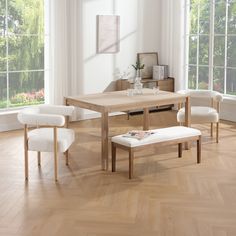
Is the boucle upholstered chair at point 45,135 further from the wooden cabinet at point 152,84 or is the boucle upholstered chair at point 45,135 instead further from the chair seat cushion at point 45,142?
the wooden cabinet at point 152,84

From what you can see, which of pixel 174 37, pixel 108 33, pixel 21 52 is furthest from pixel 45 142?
pixel 174 37

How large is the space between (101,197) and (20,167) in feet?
4.60

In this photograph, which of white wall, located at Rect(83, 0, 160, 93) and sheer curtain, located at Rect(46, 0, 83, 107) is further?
white wall, located at Rect(83, 0, 160, 93)

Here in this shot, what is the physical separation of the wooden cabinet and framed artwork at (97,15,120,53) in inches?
22.7

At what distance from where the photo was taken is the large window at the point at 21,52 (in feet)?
25.8

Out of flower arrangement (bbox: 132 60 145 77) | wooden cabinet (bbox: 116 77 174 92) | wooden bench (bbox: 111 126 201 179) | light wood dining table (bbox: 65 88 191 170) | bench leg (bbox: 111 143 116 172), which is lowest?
bench leg (bbox: 111 143 116 172)

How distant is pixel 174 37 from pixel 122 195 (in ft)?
16.8

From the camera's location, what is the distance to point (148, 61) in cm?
953

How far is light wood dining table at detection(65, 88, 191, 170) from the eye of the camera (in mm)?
5742

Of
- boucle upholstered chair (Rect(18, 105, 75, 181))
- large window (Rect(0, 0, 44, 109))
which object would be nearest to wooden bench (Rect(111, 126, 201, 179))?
boucle upholstered chair (Rect(18, 105, 75, 181))

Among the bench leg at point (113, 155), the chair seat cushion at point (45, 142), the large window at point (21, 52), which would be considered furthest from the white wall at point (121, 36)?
the chair seat cushion at point (45, 142)

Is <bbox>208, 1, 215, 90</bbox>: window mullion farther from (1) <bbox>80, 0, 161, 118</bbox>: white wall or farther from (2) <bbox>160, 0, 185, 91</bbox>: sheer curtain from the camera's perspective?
(1) <bbox>80, 0, 161, 118</bbox>: white wall

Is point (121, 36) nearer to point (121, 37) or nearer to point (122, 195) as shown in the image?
point (121, 37)

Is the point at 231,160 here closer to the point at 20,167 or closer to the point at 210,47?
the point at 20,167
